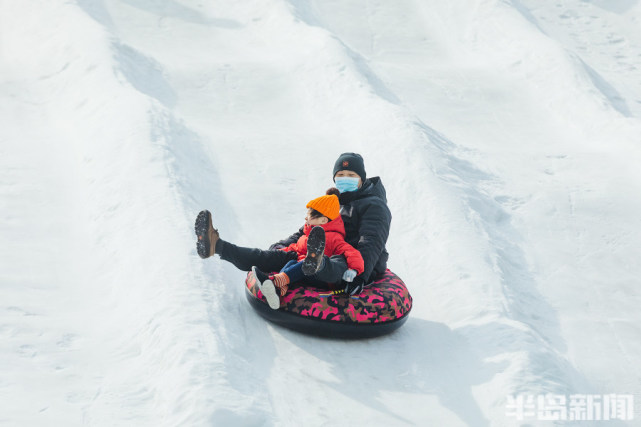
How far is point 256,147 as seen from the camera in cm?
893

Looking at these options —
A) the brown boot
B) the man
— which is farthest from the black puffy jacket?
the brown boot

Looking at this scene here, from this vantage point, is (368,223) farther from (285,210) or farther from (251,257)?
(285,210)

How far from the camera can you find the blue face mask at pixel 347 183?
5.56 m

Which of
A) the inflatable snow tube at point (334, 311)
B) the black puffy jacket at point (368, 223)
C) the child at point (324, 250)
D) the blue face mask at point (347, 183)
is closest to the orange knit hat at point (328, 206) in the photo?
the child at point (324, 250)

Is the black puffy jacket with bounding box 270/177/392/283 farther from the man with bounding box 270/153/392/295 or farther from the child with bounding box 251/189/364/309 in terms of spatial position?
the child with bounding box 251/189/364/309

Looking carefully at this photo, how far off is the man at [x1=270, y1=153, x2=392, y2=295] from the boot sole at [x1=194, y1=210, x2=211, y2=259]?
0.82 meters

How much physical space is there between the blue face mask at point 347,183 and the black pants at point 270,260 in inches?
27.2

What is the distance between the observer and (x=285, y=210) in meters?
7.68

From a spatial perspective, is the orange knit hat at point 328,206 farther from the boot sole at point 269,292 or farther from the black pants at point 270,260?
the boot sole at point 269,292

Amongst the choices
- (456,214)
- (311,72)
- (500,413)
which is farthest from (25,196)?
(311,72)

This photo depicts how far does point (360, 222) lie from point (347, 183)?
14.1 inches

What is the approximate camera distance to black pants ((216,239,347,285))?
488cm

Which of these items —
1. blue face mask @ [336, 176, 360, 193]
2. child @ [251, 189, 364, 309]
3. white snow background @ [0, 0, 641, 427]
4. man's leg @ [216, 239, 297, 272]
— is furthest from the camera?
blue face mask @ [336, 176, 360, 193]

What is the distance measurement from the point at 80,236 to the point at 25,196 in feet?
3.27
